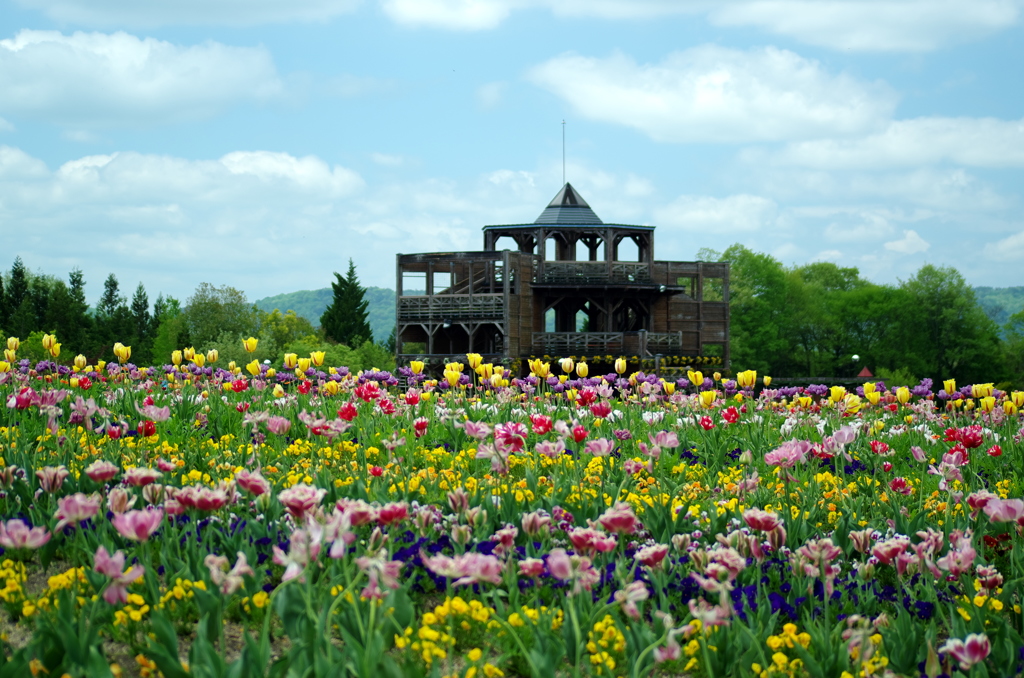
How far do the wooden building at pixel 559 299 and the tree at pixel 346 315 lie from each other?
2357 cm

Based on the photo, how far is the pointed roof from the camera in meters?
43.4

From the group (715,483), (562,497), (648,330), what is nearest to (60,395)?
(562,497)

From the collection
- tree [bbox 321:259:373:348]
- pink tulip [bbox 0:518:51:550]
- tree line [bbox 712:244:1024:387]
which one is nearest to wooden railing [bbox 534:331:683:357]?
tree line [bbox 712:244:1024:387]

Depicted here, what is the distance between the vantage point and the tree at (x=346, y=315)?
68.4m

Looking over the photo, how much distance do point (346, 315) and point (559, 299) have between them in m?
31.3

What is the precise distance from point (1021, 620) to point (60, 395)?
610 cm

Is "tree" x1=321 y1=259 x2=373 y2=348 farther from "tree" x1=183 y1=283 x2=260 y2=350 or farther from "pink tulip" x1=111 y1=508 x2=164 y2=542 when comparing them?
"pink tulip" x1=111 y1=508 x2=164 y2=542

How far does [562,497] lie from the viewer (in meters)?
6.11

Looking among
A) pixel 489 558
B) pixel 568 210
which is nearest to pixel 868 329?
pixel 568 210

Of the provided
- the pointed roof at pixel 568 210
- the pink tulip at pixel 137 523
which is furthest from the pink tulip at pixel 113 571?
the pointed roof at pixel 568 210

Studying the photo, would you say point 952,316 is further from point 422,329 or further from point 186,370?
point 186,370

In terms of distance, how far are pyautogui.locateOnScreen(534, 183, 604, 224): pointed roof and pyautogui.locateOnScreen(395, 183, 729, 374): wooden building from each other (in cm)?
6

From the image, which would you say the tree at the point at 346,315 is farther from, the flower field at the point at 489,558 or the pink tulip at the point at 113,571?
the pink tulip at the point at 113,571

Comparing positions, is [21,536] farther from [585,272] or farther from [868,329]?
[868,329]
